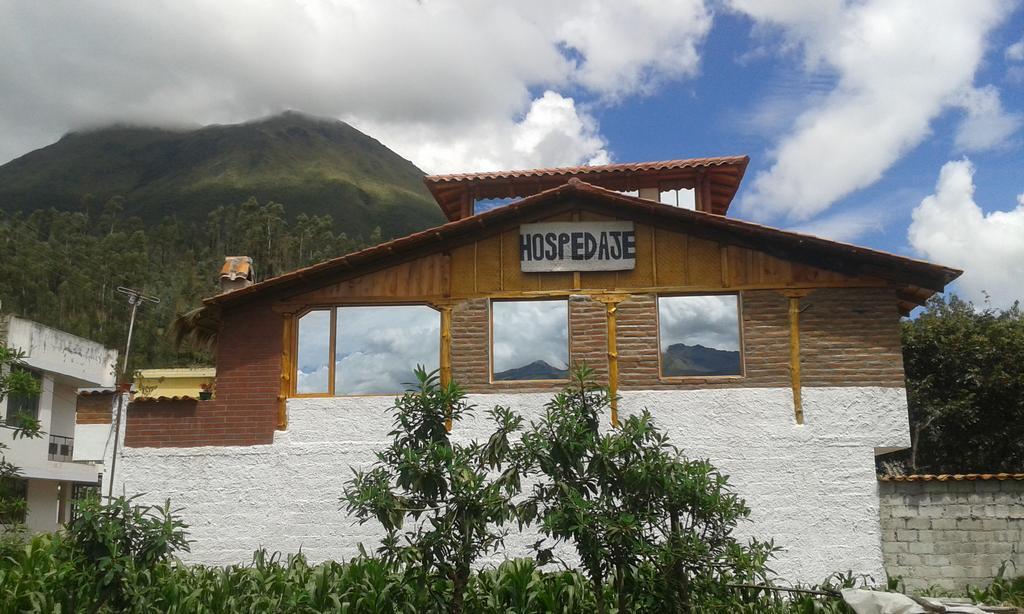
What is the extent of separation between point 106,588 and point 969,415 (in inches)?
731

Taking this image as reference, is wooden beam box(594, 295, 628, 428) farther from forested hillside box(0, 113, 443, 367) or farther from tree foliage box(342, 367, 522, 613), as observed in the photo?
forested hillside box(0, 113, 443, 367)

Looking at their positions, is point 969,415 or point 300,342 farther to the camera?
point 969,415

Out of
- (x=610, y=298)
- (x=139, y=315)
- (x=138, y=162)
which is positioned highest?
(x=138, y=162)

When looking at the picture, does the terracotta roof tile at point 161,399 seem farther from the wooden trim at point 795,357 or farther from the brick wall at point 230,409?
the wooden trim at point 795,357

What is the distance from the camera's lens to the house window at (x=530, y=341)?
14.1 m

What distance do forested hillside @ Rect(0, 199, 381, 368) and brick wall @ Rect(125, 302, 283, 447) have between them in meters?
30.3

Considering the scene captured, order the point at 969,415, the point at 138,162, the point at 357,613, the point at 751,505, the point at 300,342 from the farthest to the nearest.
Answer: the point at 138,162
the point at 969,415
the point at 300,342
the point at 751,505
the point at 357,613

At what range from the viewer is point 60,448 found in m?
35.2

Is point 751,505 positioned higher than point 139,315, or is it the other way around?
point 139,315

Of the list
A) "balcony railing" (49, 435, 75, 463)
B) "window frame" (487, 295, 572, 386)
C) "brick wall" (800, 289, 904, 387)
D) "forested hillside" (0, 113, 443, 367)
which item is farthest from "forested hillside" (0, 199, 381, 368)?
"brick wall" (800, 289, 904, 387)

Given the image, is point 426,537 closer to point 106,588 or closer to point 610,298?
point 106,588

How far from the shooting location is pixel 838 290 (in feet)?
45.4

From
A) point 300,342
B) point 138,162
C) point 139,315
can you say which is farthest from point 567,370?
point 138,162

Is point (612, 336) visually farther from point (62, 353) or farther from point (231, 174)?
point (231, 174)
